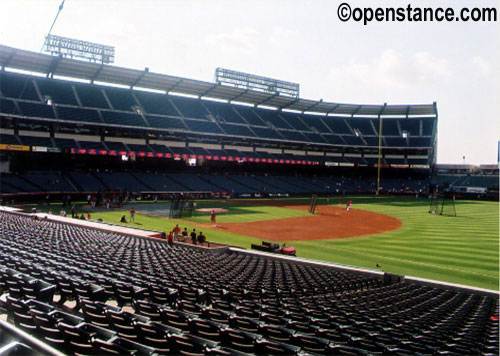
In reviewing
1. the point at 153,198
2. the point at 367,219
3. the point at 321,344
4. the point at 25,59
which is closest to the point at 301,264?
the point at 321,344

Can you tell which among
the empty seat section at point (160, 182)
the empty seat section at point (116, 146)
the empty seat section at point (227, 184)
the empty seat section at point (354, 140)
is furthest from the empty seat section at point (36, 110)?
Result: the empty seat section at point (354, 140)

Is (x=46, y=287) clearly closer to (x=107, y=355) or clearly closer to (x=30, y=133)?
(x=107, y=355)

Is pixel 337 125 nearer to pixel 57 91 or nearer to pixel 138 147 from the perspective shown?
pixel 138 147

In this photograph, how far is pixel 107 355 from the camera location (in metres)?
4.61

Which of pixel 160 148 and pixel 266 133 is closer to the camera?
pixel 160 148

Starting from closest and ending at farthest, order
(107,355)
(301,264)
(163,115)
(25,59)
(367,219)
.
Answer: (107,355) < (301,264) < (367,219) < (25,59) < (163,115)

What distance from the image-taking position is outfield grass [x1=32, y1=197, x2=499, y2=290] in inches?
805

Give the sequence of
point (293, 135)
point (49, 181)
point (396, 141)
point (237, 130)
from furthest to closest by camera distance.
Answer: point (396, 141) < point (293, 135) < point (237, 130) < point (49, 181)

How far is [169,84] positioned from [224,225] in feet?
137

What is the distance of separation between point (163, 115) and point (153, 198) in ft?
63.5

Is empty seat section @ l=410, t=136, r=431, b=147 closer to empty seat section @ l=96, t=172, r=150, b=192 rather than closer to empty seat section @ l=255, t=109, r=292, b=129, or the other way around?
empty seat section @ l=255, t=109, r=292, b=129

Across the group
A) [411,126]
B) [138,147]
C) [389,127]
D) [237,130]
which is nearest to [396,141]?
[389,127]

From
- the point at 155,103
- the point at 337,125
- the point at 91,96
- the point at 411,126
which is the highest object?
the point at 411,126

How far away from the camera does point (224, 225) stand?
3575 centimetres
